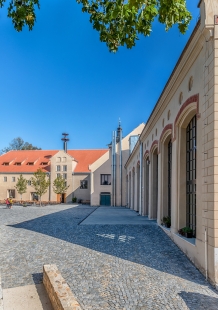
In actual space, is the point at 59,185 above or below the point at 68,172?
below

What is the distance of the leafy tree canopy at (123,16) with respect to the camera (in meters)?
3.87

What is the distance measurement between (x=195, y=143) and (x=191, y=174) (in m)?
1.10

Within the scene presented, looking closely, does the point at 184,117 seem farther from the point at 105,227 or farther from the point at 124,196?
the point at 124,196

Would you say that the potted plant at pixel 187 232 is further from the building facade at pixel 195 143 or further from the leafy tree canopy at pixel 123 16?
the leafy tree canopy at pixel 123 16

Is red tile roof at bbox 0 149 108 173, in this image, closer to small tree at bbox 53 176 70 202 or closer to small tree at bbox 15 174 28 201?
small tree at bbox 15 174 28 201

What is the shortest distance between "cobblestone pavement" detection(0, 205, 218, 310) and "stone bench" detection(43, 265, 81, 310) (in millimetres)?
439

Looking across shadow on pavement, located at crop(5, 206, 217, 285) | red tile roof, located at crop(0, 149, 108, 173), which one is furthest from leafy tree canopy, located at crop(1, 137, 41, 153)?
shadow on pavement, located at crop(5, 206, 217, 285)

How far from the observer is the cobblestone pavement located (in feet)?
17.2

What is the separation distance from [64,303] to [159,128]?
9.81 meters

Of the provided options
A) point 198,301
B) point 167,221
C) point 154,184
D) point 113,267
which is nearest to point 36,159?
point 154,184

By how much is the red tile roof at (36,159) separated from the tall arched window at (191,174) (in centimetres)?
3365

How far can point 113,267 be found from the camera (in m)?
7.11

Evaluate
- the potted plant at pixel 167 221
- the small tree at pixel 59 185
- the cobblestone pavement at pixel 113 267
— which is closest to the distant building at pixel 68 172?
the small tree at pixel 59 185

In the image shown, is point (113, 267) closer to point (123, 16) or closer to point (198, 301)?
point (198, 301)
